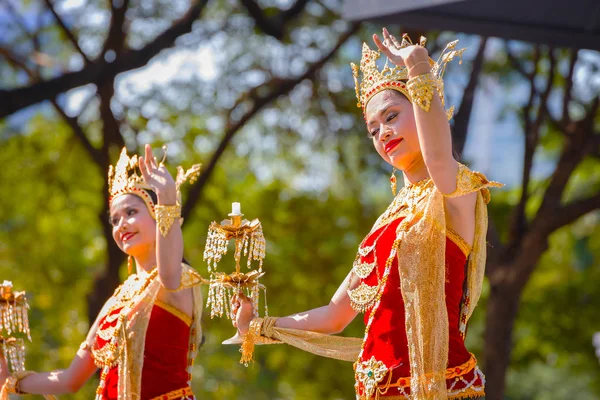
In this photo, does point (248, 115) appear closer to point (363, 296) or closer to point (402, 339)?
point (363, 296)

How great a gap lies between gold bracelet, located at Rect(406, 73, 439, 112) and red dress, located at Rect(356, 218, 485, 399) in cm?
49

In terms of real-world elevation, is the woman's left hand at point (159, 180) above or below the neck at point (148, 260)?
above

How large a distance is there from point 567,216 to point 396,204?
405 cm

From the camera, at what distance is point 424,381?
3148 millimetres

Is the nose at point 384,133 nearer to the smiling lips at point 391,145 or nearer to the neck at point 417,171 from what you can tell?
the smiling lips at point 391,145

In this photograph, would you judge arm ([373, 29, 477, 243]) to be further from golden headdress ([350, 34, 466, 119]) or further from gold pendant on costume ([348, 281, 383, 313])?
gold pendant on costume ([348, 281, 383, 313])

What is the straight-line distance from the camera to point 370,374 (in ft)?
10.7

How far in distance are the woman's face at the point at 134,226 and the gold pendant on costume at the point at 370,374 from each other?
5.05ft

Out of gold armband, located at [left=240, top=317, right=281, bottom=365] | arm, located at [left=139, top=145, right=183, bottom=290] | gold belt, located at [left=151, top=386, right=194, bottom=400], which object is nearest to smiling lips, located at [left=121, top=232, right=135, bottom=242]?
arm, located at [left=139, top=145, right=183, bottom=290]

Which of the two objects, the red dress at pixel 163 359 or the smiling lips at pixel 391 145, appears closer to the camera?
the smiling lips at pixel 391 145

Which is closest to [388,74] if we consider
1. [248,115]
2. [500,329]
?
[500,329]

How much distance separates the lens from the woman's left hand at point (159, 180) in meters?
3.92

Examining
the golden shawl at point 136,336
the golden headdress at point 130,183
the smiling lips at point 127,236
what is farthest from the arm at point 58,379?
the golden headdress at point 130,183

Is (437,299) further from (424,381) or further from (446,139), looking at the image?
(446,139)
